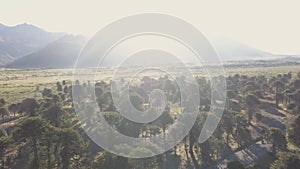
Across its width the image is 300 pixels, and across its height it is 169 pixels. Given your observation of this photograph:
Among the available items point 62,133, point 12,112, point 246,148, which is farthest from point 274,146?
point 12,112

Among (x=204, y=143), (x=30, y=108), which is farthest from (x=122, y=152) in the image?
(x=30, y=108)

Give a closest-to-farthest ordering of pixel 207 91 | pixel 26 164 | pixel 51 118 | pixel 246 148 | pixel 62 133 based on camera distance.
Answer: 1. pixel 62 133
2. pixel 26 164
3. pixel 246 148
4. pixel 51 118
5. pixel 207 91

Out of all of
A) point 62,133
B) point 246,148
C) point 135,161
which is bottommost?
point 246,148

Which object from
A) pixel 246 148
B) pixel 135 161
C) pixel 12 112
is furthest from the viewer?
pixel 12 112

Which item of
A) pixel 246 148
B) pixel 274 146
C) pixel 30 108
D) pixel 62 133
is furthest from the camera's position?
pixel 30 108

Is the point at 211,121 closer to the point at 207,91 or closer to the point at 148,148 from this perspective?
the point at 148,148

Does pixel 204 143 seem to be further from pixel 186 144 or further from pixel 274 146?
pixel 274 146

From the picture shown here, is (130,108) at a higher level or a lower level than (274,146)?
higher

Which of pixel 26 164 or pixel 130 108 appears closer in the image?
pixel 26 164

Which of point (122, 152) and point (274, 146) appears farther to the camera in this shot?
point (274, 146)
